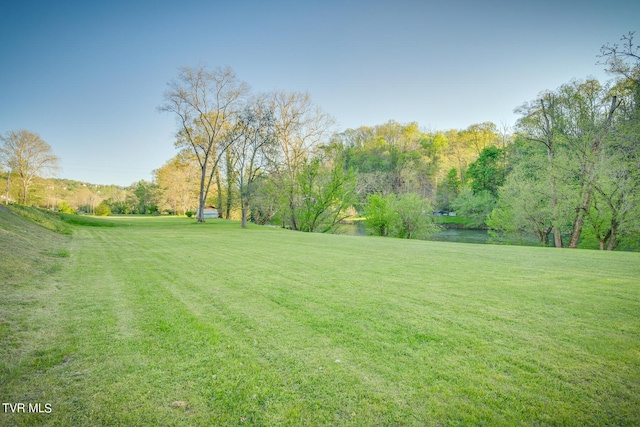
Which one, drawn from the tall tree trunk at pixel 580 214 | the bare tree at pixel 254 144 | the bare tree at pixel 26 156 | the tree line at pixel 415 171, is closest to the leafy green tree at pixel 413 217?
the tree line at pixel 415 171

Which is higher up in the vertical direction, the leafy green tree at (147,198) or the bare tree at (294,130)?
the bare tree at (294,130)

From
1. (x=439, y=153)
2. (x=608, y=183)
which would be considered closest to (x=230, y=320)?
(x=608, y=183)

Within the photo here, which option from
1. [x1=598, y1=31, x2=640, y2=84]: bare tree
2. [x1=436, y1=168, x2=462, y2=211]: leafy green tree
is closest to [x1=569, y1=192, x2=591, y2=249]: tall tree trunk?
[x1=598, y1=31, x2=640, y2=84]: bare tree

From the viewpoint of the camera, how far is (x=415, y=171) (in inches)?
2012

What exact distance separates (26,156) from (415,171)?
60.1 meters

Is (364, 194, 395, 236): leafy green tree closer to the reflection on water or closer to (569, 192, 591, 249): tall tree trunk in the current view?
the reflection on water

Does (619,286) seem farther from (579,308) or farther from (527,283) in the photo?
(579,308)

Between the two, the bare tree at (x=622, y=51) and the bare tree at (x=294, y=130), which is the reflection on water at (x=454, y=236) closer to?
the bare tree at (x=294, y=130)

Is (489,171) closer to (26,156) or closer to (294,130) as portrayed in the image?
(294,130)

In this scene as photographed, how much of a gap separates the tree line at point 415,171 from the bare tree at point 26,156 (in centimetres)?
35

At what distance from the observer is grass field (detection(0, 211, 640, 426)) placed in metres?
2.15

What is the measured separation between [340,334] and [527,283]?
15.2ft

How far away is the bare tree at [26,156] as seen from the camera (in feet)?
121

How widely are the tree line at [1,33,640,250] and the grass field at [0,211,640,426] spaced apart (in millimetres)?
10973
